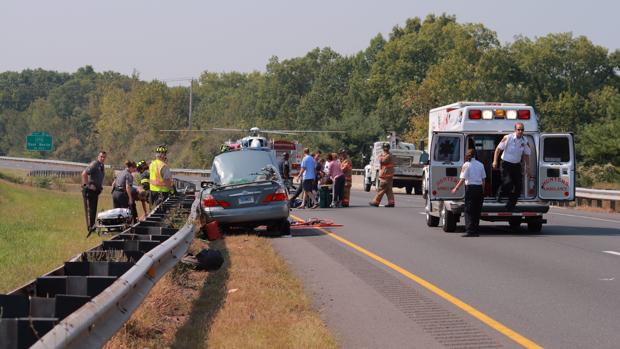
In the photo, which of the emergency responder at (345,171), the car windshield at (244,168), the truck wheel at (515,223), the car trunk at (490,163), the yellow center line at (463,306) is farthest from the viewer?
the emergency responder at (345,171)

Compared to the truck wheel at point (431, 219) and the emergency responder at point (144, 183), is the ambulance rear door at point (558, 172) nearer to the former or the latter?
the truck wheel at point (431, 219)

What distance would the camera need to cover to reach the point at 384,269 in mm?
13203

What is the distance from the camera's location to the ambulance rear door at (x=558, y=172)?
1902 cm

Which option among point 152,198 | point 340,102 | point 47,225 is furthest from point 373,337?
point 340,102

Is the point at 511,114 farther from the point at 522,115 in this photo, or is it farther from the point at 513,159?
the point at 513,159

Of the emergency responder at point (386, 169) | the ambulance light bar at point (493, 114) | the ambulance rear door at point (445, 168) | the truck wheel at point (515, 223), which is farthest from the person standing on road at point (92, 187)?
the emergency responder at point (386, 169)

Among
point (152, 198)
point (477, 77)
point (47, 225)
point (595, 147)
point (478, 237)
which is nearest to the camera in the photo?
point (478, 237)

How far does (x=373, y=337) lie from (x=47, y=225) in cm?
1858

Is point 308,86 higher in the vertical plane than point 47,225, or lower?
higher

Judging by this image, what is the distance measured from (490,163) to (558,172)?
6.50ft

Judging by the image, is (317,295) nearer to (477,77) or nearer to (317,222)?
(317,222)

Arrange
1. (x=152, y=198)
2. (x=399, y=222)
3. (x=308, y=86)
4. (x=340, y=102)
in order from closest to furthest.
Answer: (x=152, y=198) < (x=399, y=222) < (x=340, y=102) < (x=308, y=86)

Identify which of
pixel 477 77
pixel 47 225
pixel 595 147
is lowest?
pixel 47 225

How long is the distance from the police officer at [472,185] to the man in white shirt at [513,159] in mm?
590
